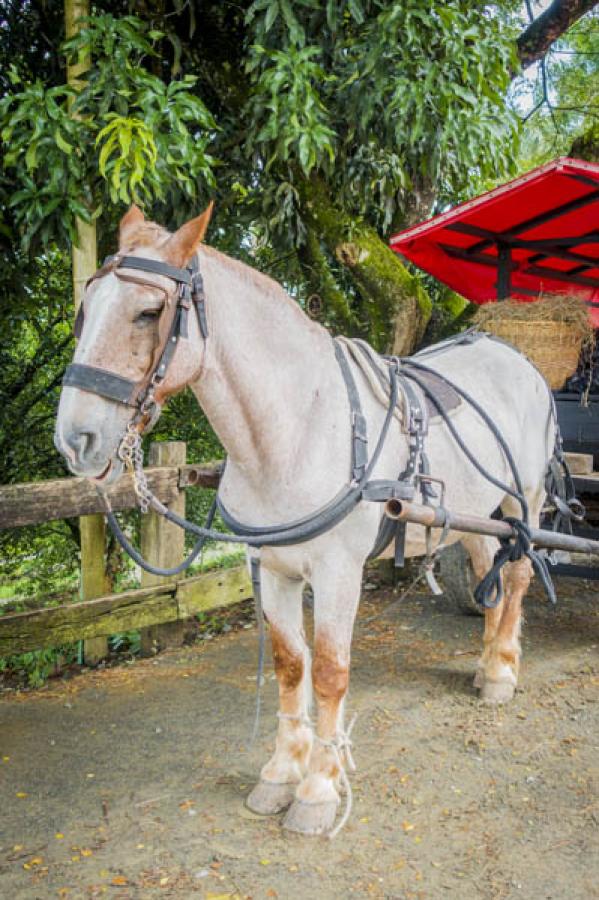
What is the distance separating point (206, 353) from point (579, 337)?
112 inches

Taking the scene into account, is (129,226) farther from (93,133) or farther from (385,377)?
(93,133)

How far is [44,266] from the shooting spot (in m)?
5.64

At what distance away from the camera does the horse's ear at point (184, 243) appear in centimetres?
220

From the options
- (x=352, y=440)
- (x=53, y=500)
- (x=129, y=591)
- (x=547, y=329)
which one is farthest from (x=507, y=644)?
(x=53, y=500)

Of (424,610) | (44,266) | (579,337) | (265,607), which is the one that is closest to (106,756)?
(265,607)

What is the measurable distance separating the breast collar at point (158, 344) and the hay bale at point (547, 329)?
2.64 meters

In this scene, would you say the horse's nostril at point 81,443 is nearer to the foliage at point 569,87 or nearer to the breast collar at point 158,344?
the breast collar at point 158,344

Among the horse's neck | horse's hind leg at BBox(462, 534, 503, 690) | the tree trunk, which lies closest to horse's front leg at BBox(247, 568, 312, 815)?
the horse's neck

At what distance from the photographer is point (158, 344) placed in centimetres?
220

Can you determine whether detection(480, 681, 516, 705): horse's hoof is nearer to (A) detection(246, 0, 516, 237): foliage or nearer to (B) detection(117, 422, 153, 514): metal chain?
(B) detection(117, 422, 153, 514): metal chain

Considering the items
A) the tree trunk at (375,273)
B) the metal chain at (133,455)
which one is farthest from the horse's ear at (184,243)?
the tree trunk at (375,273)

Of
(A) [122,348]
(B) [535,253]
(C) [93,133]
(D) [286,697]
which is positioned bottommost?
(D) [286,697]

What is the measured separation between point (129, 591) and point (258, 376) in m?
2.46

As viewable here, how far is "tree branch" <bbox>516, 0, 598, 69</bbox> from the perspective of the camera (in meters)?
7.02
